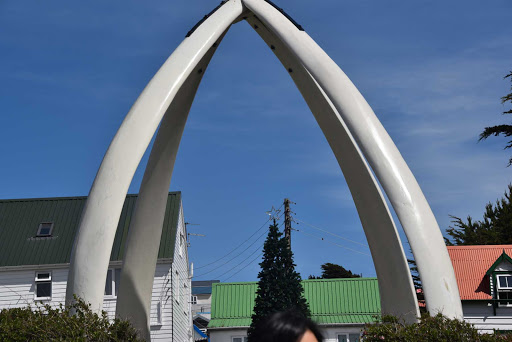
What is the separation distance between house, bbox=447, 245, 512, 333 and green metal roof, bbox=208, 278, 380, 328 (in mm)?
6686

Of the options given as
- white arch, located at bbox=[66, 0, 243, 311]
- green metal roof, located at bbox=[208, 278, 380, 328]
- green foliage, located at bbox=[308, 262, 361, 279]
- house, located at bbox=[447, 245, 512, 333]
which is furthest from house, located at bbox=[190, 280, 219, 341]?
white arch, located at bbox=[66, 0, 243, 311]

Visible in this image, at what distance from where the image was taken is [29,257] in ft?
105

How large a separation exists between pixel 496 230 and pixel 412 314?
2789 centimetres

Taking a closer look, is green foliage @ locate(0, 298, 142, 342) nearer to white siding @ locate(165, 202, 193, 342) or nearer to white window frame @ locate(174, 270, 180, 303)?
white siding @ locate(165, 202, 193, 342)

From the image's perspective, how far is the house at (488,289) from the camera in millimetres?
30594

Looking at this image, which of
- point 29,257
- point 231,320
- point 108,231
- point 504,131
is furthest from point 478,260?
point 108,231

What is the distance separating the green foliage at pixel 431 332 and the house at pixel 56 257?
819 inches

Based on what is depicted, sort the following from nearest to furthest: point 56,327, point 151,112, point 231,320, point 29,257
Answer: point 56,327 → point 151,112 → point 29,257 → point 231,320

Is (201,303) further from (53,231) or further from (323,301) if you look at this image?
(53,231)

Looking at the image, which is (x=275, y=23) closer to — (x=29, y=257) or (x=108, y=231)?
(x=108, y=231)

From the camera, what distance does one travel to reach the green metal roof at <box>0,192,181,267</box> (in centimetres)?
3186

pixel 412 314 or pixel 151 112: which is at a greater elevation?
pixel 151 112

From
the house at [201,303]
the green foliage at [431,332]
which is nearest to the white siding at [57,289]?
the green foliage at [431,332]

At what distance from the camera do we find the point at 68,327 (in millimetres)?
11344
